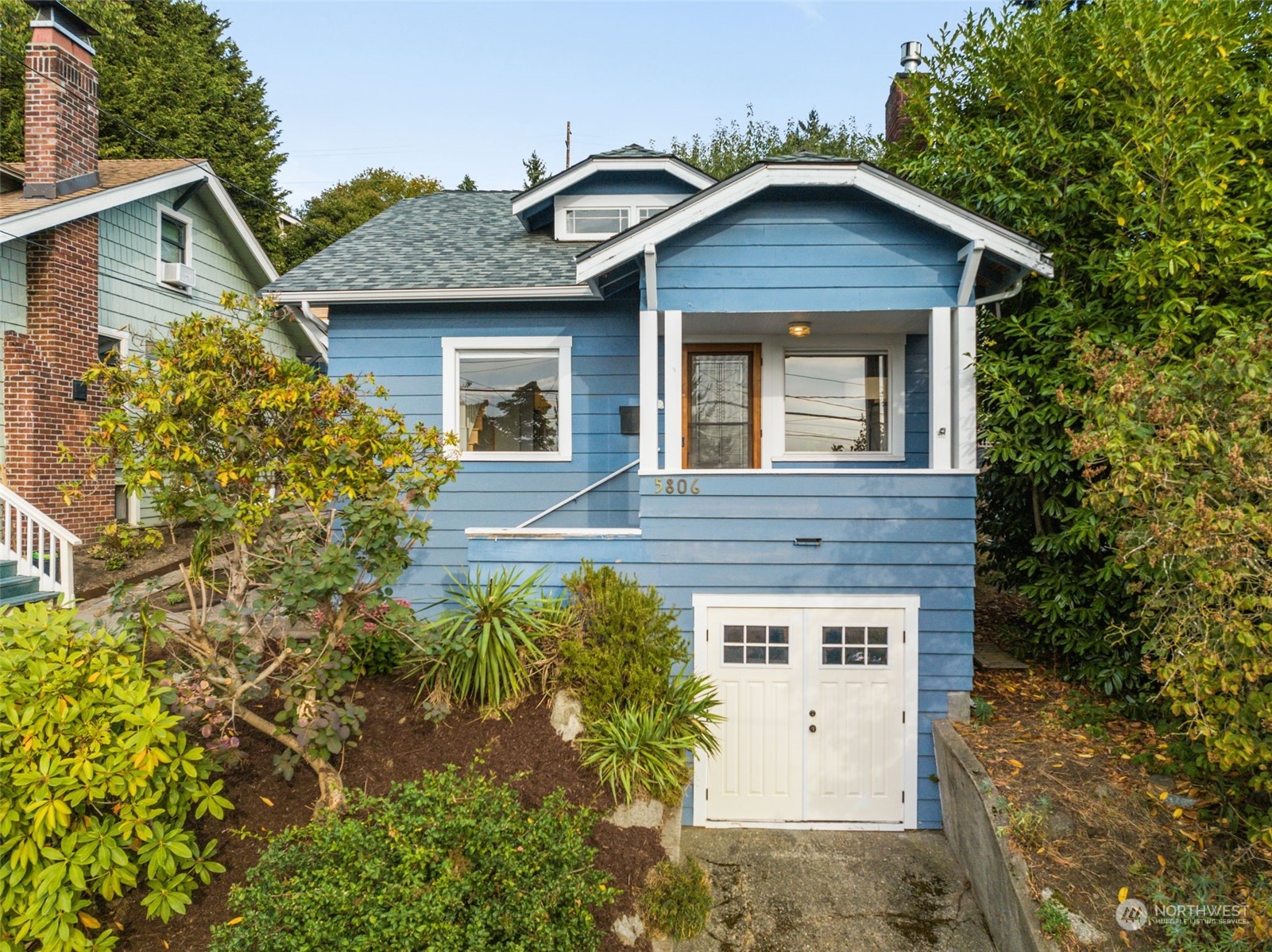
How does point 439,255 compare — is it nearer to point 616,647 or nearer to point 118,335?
point 616,647

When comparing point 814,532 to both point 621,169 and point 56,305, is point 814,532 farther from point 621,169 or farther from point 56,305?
point 56,305

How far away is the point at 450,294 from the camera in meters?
7.38

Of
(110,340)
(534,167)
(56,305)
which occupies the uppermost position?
(534,167)

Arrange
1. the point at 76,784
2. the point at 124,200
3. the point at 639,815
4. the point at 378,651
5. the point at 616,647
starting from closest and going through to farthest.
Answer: the point at 76,784 → the point at 639,815 → the point at 616,647 → the point at 378,651 → the point at 124,200

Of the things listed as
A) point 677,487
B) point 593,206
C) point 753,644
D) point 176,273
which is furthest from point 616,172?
point 176,273

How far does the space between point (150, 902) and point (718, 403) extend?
6.43 meters

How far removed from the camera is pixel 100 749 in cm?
330

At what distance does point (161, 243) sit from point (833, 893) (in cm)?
1391

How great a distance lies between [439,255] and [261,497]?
4.82 m

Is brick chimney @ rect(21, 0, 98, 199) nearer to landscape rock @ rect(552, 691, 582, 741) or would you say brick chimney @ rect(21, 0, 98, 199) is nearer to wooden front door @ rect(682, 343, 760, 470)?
wooden front door @ rect(682, 343, 760, 470)

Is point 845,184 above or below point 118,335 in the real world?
above

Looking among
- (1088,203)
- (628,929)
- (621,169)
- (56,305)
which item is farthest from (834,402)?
(56,305)

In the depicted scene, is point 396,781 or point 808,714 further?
point 808,714

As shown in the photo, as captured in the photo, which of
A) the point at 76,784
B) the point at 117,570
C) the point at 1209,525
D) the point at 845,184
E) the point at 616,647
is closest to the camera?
the point at 76,784
